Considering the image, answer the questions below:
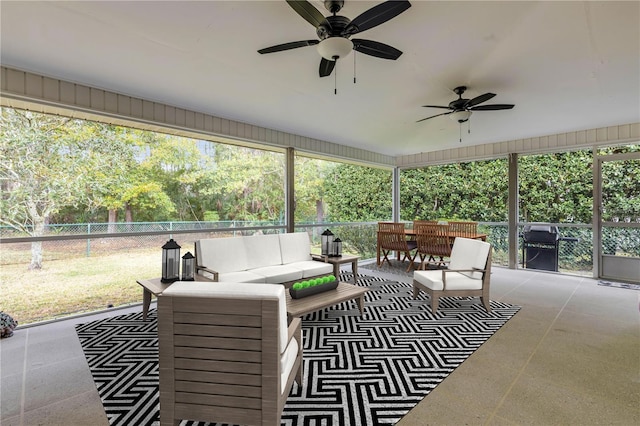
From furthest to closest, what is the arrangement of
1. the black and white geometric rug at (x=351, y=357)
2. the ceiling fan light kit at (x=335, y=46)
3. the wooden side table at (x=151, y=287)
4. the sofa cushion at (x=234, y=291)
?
the wooden side table at (x=151, y=287)
the ceiling fan light kit at (x=335, y=46)
the black and white geometric rug at (x=351, y=357)
the sofa cushion at (x=234, y=291)

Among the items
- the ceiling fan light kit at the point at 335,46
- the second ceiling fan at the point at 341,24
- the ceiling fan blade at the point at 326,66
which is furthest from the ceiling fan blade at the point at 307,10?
the ceiling fan blade at the point at 326,66

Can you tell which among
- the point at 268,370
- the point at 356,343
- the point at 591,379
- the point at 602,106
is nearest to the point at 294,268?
the point at 356,343

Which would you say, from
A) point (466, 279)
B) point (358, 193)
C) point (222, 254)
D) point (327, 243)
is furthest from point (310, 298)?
point (358, 193)

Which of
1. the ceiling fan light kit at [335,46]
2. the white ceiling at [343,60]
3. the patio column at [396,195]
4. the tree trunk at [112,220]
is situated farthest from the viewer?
the patio column at [396,195]

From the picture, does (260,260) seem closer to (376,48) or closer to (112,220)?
(112,220)

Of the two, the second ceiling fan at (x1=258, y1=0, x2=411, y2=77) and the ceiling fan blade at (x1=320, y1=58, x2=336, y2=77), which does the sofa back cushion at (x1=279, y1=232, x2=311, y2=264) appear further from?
the second ceiling fan at (x1=258, y1=0, x2=411, y2=77)

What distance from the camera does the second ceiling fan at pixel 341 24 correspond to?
1.85 m

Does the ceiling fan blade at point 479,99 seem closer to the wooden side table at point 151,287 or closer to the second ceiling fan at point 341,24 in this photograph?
the second ceiling fan at point 341,24

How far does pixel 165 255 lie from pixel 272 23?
2.53 meters

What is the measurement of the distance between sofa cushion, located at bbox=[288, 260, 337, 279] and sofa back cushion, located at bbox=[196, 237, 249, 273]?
0.76 m

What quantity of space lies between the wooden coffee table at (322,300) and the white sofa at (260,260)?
0.62m

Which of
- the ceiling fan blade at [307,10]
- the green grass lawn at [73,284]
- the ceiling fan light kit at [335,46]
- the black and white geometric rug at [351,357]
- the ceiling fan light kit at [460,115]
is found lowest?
the black and white geometric rug at [351,357]

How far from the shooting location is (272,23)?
2.34 metres

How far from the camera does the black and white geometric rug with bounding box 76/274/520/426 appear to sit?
1.93 metres
